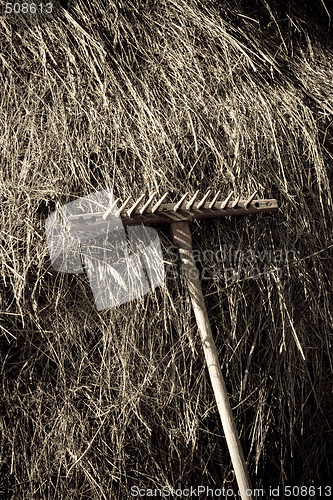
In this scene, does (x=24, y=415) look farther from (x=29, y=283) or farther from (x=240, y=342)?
(x=240, y=342)

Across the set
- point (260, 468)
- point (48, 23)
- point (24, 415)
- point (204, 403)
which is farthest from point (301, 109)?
point (24, 415)

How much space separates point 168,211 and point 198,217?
0.09 m

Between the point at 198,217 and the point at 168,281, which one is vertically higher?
the point at 198,217

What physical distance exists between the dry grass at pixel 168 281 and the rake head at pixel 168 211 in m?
0.07

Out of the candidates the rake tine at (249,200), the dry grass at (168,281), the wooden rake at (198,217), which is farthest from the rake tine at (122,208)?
the rake tine at (249,200)

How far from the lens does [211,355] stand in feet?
4.11

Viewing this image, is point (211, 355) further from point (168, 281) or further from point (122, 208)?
point (122, 208)

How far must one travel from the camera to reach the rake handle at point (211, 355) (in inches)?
48.0

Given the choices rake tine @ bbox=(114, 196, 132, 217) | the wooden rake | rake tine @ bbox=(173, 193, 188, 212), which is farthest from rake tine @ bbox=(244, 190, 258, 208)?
rake tine @ bbox=(114, 196, 132, 217)

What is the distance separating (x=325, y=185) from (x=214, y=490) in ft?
3.14

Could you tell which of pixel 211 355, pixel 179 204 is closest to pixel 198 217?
pixel 179 204

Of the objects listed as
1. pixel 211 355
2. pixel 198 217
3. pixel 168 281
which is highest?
pixel 198 217

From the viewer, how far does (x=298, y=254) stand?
1385mm

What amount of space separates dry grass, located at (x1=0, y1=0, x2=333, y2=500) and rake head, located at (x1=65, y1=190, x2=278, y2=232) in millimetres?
72
